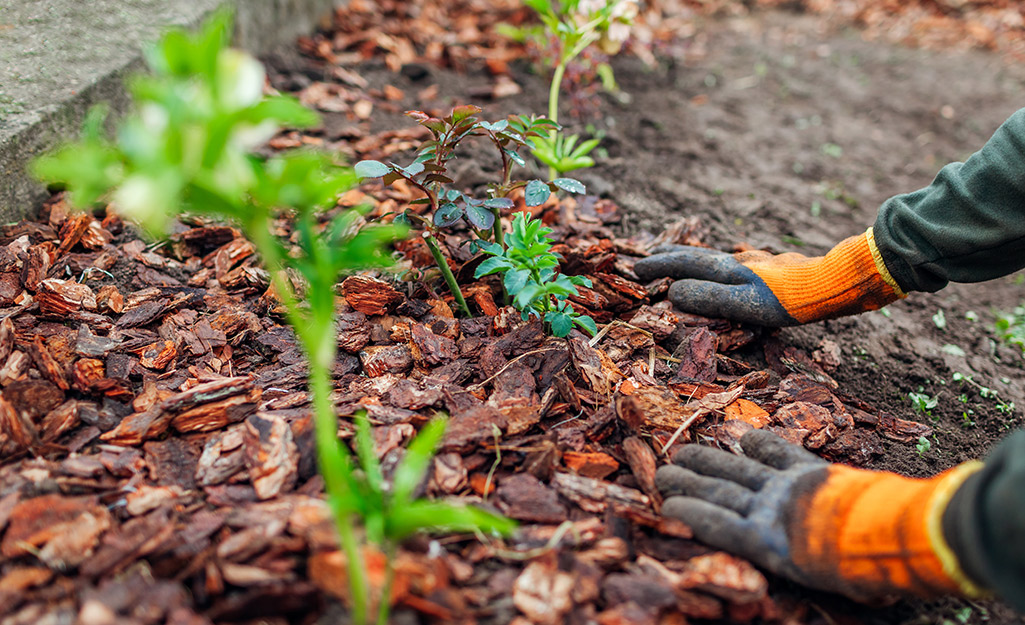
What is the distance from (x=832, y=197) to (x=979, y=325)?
3.05 ft

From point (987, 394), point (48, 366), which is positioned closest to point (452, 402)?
point (48, 366)

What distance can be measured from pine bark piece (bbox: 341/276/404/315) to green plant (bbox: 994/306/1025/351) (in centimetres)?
234

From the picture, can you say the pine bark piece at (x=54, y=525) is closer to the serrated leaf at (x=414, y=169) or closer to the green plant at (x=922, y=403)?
the serrated leaf at (x=414, y=169)

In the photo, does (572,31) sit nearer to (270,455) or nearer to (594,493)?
(594,493)

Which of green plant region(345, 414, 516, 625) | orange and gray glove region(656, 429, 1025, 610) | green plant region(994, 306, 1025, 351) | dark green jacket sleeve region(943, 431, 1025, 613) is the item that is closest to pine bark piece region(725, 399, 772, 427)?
orange and gray glove region(656, 429, 1025, 610)

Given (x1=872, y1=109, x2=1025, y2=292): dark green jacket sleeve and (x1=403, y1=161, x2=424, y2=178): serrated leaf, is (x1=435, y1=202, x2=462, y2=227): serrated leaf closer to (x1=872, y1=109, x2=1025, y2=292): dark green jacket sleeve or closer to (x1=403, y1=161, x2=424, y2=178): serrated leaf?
(x1=403, y1=161, x2=424, y2=178): serrated leaf

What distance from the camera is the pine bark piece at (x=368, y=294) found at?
1.95 m

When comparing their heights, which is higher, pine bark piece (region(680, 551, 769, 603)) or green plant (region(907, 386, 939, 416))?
pine bark piece (region(680, 551, 769, 603))

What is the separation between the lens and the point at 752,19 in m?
4.93

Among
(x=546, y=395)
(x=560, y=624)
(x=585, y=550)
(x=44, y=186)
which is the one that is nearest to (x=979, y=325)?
(x=546, y=395)

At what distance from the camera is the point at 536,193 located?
1.77 metres

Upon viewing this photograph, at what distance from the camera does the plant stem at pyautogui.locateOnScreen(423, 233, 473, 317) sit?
1829mm

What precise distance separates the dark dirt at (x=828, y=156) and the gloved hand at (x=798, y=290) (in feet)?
0.63

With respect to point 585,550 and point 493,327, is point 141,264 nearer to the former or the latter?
point 493,327
